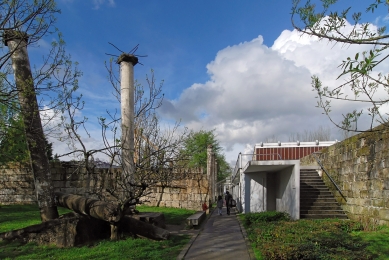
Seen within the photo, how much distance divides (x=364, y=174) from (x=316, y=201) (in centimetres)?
370

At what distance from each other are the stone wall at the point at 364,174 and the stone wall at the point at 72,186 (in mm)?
7125

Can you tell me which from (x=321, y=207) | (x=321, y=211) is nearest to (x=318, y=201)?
(x=321, y=207)

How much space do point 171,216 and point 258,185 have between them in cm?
506

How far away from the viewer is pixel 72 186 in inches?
685

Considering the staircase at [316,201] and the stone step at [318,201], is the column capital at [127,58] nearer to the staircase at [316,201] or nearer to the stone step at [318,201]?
the staircase at [316,201]

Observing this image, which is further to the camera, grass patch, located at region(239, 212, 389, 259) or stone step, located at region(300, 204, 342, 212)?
stone step, located at region(300, 204, 342, 212)

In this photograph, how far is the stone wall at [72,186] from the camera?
1662 centimetres

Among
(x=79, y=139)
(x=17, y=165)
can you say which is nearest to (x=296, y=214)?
(x=79, y=139)

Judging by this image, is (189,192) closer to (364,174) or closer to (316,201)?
(316,201)

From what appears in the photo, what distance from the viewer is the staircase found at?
13.4 meters

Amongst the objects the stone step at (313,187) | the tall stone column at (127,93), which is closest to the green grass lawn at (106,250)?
the tall stone column at (127,93)

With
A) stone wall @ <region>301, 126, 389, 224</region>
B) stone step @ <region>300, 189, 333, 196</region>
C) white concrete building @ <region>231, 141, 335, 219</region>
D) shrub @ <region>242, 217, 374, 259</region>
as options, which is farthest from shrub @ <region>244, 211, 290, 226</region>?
shrub @ <region>242, 217, 374, 259</region>

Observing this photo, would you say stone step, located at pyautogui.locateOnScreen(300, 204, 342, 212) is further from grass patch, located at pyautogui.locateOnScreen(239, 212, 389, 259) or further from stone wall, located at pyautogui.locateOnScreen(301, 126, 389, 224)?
grass patch, located at pyautogui.locateOnScreen(239, 212, 389, 259)

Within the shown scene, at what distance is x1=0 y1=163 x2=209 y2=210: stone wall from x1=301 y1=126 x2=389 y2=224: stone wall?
Answer: 713cm
